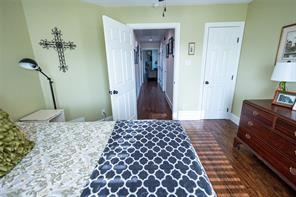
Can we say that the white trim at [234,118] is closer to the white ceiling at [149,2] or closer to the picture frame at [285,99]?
the picture frame at [285,99]

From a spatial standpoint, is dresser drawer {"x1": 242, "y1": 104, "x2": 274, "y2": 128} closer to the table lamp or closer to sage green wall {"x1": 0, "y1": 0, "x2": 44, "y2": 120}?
the table lamp

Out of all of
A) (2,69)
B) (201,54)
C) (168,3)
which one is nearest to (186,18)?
(168,3)

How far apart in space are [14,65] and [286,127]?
3396mm

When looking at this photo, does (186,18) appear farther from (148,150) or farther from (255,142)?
(148,150)

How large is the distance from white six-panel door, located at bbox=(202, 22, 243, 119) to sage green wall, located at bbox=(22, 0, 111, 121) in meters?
2.13

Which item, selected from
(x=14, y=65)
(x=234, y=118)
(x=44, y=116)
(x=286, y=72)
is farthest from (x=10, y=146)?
(x=234, y=118)

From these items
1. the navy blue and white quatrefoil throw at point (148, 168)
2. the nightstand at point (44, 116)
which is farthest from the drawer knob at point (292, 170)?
the nightstand at point (44, 116)

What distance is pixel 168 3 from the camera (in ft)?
8.47

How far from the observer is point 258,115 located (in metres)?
1.73

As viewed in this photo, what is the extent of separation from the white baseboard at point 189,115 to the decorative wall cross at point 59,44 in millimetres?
2527

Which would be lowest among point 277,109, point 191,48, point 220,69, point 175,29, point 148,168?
point 148,168

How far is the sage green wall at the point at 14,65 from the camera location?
1.87 metres

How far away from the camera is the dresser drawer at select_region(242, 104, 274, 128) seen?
157 cm

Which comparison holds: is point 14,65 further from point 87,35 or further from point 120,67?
point 120,67
